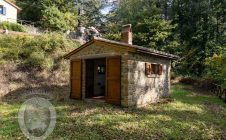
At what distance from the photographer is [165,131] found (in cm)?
771

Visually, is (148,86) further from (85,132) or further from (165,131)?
(85,132)

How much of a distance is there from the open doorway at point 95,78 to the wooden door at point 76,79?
51 centimetres

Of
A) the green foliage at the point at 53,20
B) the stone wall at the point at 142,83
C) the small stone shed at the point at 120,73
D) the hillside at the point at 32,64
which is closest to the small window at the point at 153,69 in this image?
the small stone shed at the point at 120,73

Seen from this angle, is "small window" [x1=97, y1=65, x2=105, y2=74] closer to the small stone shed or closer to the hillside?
the small stone shed

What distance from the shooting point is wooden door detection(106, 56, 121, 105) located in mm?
10977

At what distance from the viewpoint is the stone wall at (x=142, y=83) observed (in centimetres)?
1081

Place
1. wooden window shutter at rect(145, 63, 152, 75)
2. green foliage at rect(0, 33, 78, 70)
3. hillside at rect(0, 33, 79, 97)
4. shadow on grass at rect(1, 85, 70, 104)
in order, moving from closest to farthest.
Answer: wooden window shutter at rect(145, 63, 152, 75)
shadow on grass at rect(1, 85, 70, 104)
hillside at rect(0, 33, 79, 97)
green foliage at rect(0, 33, 78, 70)

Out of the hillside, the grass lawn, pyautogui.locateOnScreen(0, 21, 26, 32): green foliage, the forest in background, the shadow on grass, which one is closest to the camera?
the grass lawn

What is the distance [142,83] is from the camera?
11.6 m

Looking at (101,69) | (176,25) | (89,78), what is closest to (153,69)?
(101,69)

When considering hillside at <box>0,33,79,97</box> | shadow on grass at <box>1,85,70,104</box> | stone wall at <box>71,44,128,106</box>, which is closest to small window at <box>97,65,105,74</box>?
stone wall at <box>71,44,128,106</box>

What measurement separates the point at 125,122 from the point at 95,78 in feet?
19.5

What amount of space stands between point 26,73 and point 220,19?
2335 cm

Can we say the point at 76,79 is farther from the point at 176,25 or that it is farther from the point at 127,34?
the point at 176,25
